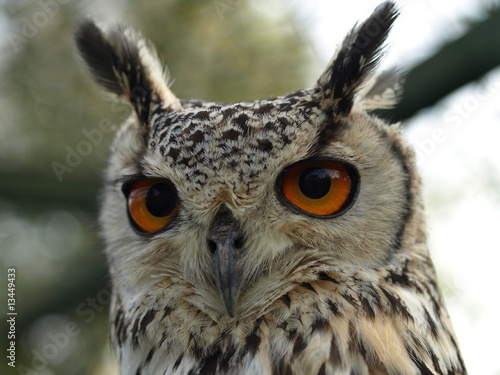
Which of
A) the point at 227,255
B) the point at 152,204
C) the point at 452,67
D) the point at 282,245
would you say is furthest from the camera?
the point at 452,67

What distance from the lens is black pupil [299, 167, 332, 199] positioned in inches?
58.3

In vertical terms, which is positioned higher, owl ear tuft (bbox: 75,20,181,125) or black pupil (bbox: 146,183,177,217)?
owl ear tuft (bbox: 75,20,181,125)

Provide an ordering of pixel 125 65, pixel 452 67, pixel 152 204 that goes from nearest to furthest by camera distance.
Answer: pixel 152 204 → pixel 125 65 → pixel 452 67

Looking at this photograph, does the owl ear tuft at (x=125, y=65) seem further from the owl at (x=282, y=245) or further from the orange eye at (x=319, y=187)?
the orange eye at (x=319, y=187)

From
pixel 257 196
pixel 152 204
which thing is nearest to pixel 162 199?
pixel 152 204

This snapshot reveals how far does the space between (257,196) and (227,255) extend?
17 centimetres

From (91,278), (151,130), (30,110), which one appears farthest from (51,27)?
(151,130)

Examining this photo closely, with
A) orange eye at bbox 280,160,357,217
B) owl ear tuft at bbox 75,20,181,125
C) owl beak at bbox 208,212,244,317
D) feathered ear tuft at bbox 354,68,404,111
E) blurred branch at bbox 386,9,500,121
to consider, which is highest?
→ blurred branch at bbox 386,9,500,121

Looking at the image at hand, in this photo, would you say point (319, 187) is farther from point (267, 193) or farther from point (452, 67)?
point (452, 67)

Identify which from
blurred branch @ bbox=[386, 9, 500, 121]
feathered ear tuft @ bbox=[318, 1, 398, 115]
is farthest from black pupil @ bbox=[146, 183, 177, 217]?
blurred branch @ bbox=[386, 9, 500, 121]

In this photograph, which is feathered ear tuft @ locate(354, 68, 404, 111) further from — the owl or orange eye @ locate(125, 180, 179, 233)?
orange eye @ locate(125, 180, 179, 233)

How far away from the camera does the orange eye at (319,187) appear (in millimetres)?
1479

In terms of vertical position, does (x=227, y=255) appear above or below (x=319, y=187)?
below

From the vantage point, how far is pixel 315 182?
150 cm
